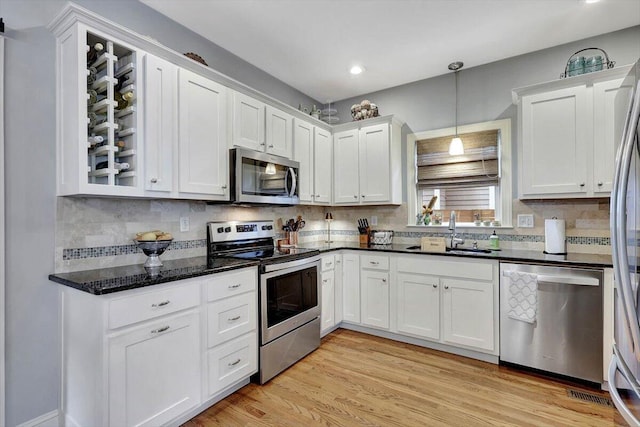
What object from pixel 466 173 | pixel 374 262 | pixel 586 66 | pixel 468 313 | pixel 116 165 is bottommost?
pixel 468 313

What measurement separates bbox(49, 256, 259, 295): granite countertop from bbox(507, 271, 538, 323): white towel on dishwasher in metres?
2.06

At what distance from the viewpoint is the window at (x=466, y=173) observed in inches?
128

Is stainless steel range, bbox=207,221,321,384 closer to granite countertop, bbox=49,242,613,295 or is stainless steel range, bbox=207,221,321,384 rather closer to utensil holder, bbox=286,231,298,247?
granite countertop, bbox=49,242,613,295

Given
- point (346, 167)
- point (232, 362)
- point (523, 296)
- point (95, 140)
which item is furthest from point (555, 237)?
point (95, 140)

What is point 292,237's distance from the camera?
3.61 meters

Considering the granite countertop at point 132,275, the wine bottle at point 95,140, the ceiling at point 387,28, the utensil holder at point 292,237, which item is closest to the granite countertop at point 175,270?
the granite countertop at point 132,275

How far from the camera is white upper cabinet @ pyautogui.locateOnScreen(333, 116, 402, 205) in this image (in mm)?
3600

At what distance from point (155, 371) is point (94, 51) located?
1.96 metres

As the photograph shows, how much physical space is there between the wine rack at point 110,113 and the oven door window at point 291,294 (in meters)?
1.27

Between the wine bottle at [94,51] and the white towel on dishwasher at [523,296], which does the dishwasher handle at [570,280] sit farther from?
the wine bottle at [94,51]

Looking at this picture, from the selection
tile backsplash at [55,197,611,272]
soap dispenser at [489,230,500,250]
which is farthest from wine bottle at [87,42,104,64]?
Answer: soap dispenser at [489,230,500,250]

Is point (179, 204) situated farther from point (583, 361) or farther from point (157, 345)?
point (583, 361)

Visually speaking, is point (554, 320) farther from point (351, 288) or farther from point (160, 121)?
point (160, 121)

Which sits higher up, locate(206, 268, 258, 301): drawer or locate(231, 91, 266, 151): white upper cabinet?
→ locate(231, 91, 266, 151): white upper cabinet
